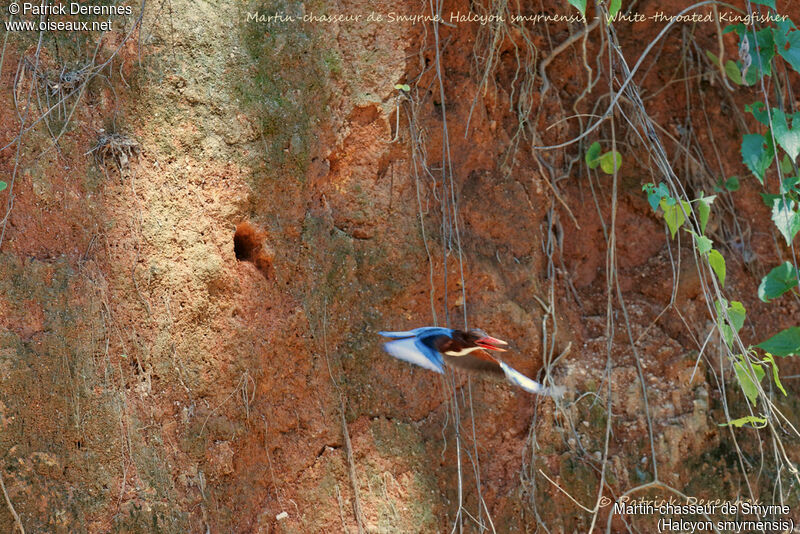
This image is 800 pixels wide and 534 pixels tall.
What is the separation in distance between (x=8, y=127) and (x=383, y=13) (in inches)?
56.1

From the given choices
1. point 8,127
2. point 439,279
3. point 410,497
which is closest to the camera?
point 8,127

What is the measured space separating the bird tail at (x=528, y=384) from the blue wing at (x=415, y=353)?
252 mm

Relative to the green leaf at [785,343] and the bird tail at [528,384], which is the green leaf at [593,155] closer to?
the bird tail at [528,384]

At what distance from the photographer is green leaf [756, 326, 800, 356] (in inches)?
96.9

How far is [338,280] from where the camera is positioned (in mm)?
2855

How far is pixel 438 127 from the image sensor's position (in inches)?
122

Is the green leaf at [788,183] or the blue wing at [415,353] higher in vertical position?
the green leaf at [788,183]

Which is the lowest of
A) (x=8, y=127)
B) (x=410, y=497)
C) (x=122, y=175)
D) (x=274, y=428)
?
(x=410, y=497)

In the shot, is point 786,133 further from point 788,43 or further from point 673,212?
point 673,212

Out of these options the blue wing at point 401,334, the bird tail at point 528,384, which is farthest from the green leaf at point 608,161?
the blue wing at point 401,334

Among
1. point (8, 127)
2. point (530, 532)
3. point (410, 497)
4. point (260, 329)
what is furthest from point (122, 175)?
point (530, 532)

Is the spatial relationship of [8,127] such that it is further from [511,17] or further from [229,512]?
[511,17]

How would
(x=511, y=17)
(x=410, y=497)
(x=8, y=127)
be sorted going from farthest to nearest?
(x=511, y=17)
(x=410, y=497)
(x=8, y=127)

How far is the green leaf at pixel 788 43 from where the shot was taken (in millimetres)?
2525
